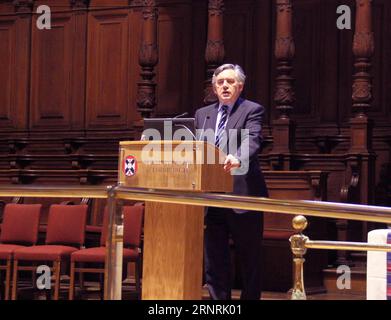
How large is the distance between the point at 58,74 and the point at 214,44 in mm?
2614

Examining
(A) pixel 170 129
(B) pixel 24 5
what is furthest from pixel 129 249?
(B) pixel 24 5

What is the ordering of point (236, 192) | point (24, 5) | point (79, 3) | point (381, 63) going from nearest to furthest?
point (236, 192), point (381, 63), point (79, 3), point (24, 5)

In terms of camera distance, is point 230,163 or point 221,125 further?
point 221,125

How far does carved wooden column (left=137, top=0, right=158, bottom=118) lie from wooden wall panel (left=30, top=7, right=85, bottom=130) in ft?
4.74

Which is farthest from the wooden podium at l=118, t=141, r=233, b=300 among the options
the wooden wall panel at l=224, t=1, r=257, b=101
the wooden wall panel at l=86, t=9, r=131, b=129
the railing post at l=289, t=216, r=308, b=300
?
the wooden wall panel at l=86, t=9, r=131, b=129

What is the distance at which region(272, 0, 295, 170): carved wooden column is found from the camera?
8.45m

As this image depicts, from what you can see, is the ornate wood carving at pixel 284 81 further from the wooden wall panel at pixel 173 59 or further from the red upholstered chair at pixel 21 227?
the red upholstered chair at pixel 21 227

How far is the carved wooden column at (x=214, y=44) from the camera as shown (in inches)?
345

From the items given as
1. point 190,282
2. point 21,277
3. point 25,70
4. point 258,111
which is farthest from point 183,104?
point 190,282

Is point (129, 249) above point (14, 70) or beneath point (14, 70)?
beneath

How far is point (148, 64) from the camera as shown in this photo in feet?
30.1

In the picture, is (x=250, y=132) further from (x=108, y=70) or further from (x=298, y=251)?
(x=108, y=70)

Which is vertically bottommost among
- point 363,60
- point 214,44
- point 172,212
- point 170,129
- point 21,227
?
point 21,227
